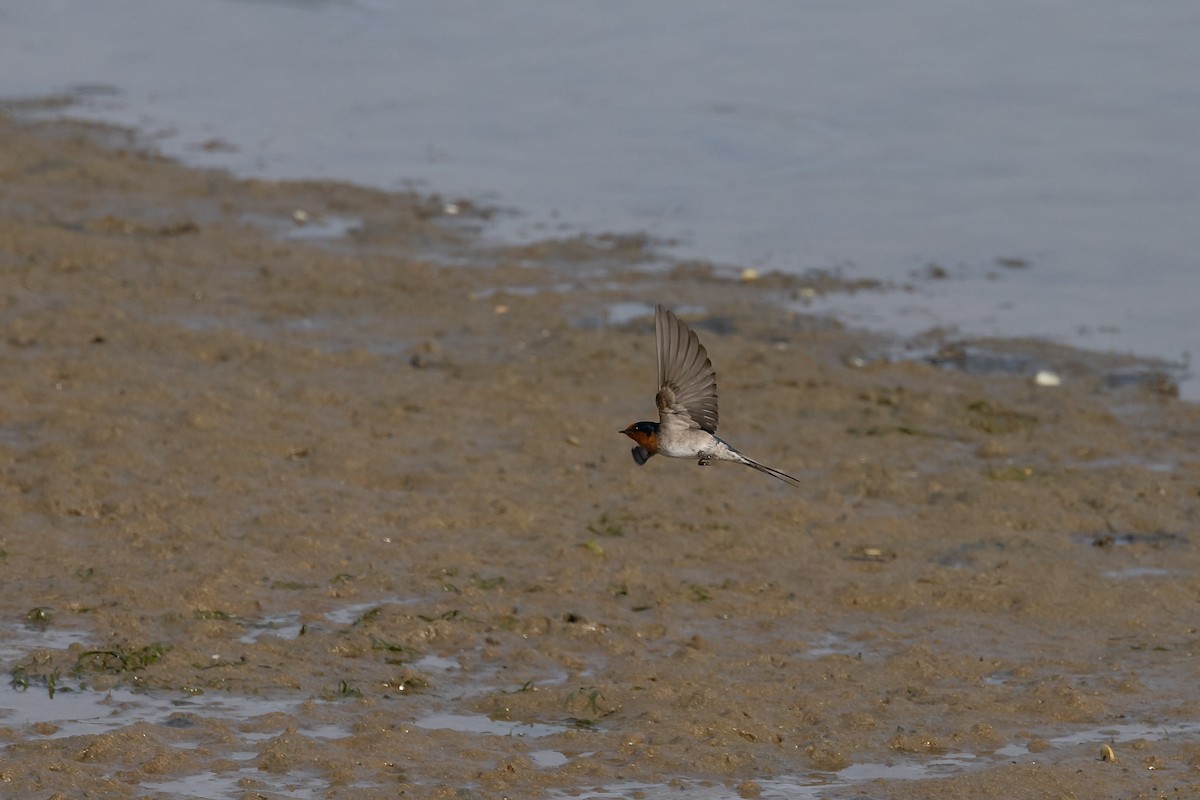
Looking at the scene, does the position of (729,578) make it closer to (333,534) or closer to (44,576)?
(333,534)

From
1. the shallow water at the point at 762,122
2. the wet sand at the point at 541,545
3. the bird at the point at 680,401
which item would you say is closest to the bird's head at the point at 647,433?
the bird at the point at 680,401

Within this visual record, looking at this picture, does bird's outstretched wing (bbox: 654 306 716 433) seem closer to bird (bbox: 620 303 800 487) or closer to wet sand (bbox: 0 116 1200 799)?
bird (bbox: 620 303 800 487)

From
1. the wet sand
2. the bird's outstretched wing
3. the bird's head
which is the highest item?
the bird's outstretched wing

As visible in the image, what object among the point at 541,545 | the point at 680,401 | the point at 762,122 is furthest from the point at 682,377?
the point at 762,122

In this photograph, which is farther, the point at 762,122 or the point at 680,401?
the point at 762,122

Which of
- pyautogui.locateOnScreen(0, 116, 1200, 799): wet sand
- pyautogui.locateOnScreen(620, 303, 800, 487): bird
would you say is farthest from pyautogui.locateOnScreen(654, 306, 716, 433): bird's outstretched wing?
pyautogui.locateOnScreen(0, 116, 1200, 799): wet sand

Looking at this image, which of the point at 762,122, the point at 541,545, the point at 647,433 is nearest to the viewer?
the point at 647,433

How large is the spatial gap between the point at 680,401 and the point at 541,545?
1.95 m

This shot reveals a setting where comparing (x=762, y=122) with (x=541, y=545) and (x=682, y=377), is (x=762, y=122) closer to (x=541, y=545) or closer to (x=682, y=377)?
(x=541, y=545)

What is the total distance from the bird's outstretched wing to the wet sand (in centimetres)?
105

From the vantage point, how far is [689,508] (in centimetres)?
826

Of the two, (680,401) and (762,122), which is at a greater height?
(762,122)

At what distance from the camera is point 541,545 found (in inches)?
303

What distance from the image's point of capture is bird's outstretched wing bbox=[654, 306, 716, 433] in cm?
584
